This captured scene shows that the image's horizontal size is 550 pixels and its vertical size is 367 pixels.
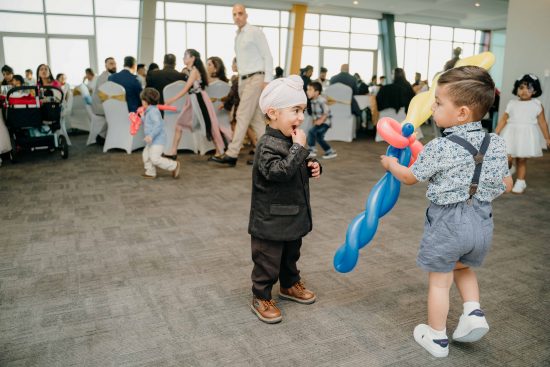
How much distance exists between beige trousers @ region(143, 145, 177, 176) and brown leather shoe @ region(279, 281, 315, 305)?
308 cm

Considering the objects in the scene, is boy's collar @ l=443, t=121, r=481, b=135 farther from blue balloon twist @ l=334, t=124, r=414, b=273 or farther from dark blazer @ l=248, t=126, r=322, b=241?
dark blazer @ l=248, t=126, r=322, b=241

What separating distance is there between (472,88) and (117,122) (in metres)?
6.15

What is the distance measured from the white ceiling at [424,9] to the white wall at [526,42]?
7.71m

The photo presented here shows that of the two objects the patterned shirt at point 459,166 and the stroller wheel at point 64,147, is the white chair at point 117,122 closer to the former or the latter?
the stroller wheel at point 64,147

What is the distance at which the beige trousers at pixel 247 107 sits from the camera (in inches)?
213

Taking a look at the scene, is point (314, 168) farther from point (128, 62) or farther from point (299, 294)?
point (128, 62)

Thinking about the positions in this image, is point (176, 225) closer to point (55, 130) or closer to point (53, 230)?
point (53, 230)

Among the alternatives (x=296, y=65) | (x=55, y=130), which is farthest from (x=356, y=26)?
(x=55, y=130)

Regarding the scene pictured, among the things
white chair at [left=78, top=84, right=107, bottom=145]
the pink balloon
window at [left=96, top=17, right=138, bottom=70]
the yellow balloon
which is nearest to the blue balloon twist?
the pink balloon

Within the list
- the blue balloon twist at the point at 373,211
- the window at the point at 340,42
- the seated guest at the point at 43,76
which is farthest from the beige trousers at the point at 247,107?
the window at the point at 340,42

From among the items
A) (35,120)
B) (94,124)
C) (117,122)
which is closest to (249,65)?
(117,122)

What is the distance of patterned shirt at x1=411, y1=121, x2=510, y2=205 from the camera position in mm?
1594

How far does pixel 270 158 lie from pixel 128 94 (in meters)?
5.39

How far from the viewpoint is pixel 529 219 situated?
369 cm
